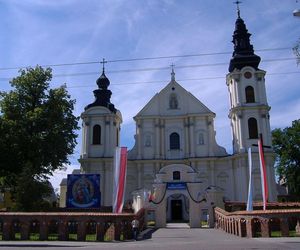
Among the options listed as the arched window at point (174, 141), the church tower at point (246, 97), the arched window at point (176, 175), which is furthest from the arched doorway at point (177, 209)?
the church tower at point (246, 97)

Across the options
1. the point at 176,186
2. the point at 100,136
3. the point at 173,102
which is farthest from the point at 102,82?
the point at 176,186

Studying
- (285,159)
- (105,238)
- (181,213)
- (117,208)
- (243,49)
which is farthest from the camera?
(285,159)

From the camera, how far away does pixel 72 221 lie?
23.1 m

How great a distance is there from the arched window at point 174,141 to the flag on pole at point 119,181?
23.9 meters

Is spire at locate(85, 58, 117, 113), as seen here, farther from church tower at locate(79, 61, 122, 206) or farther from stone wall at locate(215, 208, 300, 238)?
stone wall at locate(215, 208, 300, 238)

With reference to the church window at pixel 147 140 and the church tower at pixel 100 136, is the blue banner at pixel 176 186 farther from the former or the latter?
the church tower at pixel 100 136

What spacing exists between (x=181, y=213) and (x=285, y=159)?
18.4 m

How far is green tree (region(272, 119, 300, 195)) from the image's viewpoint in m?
52.4

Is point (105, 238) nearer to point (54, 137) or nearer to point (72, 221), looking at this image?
point (72, 221)

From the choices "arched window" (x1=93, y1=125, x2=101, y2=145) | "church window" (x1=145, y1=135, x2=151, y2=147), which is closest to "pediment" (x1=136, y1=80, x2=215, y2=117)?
"church window" (x1=145, y1=135, x2=151, y2=147)

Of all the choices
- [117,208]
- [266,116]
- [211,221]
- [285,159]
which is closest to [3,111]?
[117,208]

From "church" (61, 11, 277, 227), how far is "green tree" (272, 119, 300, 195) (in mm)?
9181

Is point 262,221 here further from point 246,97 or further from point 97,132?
point 97,132

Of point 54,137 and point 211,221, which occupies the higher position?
point 54,137
